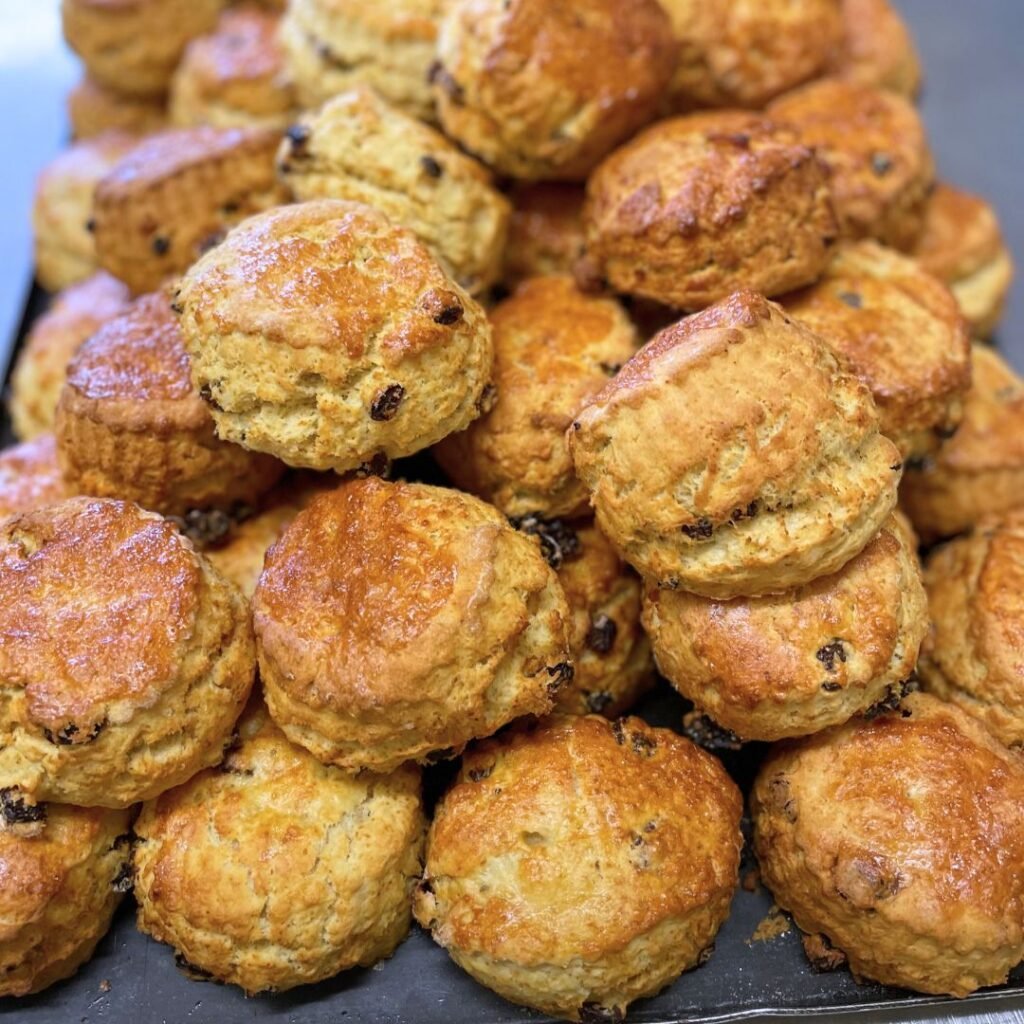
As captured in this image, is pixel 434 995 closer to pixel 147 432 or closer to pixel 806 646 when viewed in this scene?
pixel 806 646

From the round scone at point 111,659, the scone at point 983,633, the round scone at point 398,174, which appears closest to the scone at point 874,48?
the round scone at point 398,174

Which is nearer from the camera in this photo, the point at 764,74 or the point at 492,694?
the point at 492,694

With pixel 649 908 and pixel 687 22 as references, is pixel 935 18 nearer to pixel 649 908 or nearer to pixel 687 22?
pixel 687 22

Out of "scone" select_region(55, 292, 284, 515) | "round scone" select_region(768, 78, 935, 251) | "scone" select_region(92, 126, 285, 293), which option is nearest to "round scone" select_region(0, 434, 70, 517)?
"scone" select_region(55, 292, 284, 515)

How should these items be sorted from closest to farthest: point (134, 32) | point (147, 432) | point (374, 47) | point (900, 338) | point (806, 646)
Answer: point (806, 646)
point (147, 432)
point (900, 338)
point (374, 47)
point (134, 32)

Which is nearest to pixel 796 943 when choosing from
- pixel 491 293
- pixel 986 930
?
pixel 986 930

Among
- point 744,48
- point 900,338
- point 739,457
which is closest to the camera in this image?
point 739,457

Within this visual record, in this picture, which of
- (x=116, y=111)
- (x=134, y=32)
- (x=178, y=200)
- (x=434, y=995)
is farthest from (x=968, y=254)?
(x=116, y=111)
